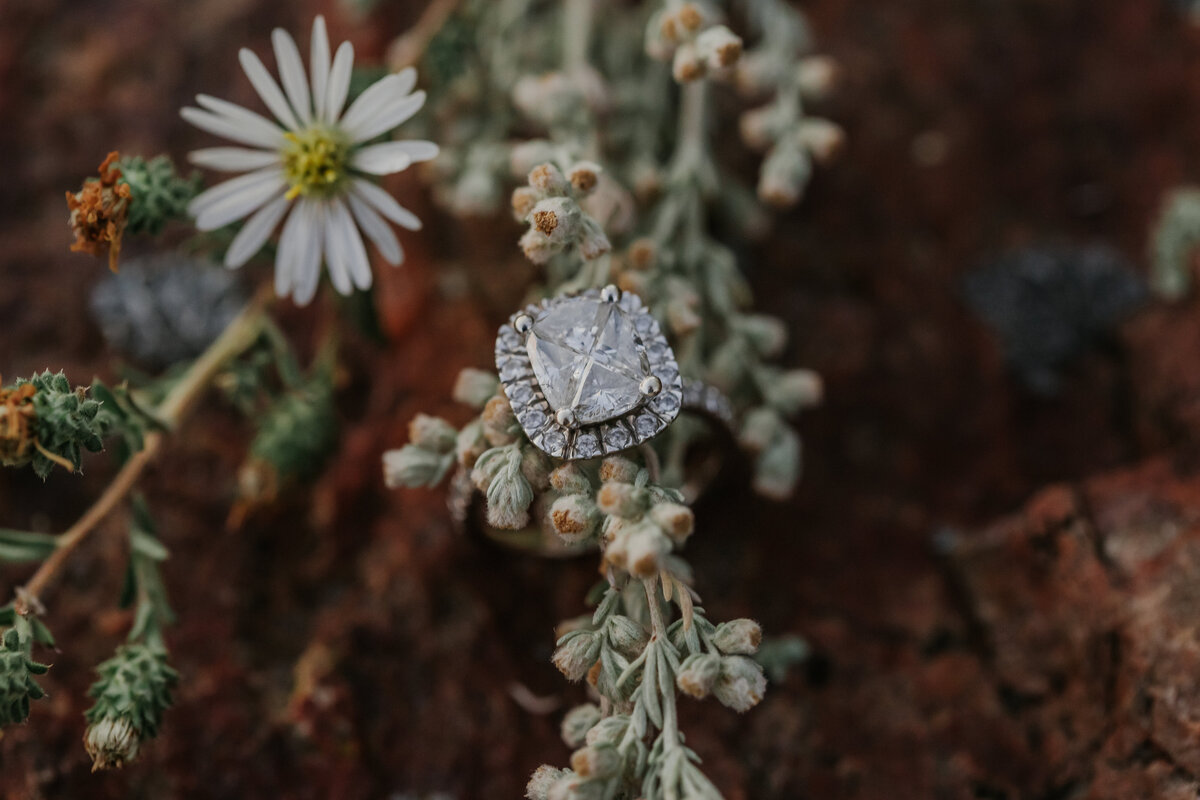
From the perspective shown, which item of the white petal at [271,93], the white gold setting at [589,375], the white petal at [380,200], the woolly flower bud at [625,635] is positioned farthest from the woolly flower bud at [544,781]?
the white petal at [271,93]

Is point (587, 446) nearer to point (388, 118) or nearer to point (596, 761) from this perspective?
point (596, 761)

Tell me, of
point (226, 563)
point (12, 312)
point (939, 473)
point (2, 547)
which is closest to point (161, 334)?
point (12, 312)

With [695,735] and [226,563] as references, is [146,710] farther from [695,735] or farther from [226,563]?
[695,735]

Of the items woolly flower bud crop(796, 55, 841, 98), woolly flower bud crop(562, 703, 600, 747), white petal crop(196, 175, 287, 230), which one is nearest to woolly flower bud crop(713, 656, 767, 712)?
A: woolly flower bud crop(562, 703, 600, 747)

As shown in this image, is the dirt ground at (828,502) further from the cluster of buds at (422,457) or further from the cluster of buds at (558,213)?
the cluster of buds at (558,213)

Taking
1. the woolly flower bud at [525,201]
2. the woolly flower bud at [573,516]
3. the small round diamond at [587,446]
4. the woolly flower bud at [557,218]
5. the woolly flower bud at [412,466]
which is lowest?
the woolly flower bud at [573,516]

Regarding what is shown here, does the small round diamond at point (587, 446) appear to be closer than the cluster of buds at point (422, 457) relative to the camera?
Yes

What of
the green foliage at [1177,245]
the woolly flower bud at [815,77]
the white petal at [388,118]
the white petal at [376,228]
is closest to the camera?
the white petal at [388,118]
